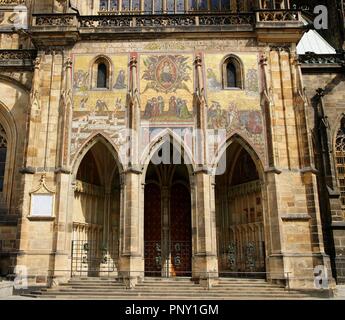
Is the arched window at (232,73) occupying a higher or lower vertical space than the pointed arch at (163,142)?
higher

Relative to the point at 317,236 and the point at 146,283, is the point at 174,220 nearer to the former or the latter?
the point at 146,283

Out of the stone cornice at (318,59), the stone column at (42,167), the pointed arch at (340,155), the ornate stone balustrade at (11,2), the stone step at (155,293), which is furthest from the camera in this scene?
the ornate stone balustrade at (11,2)

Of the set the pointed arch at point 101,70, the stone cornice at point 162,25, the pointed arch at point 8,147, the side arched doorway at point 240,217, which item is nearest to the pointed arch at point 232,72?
the stone cornice at point 162,25

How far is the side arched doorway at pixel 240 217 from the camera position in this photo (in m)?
15.0

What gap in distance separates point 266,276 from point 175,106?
Answer: 6.88m

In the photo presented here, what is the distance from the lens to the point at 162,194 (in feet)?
56.9

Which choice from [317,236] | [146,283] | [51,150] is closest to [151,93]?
[51,150]

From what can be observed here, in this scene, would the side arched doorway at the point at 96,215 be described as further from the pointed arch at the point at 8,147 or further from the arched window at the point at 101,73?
the pointed arch at the point at 8,147

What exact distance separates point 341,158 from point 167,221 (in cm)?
795

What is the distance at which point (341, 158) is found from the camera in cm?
1727

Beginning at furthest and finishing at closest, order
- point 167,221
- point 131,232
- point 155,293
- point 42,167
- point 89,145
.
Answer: point 167,221, point 89,145, point 42,167, point 131,232, point 155,293

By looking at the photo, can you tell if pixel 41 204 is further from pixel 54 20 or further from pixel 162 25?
pixel 162 25

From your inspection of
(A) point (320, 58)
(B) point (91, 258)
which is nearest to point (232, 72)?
(A) point (320, 58)

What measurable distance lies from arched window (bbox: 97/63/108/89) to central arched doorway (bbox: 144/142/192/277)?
3537 mm
